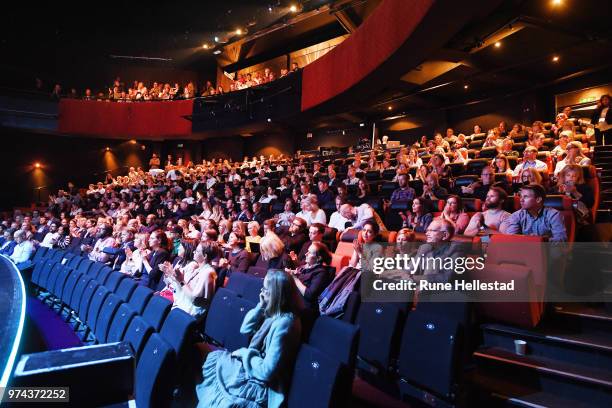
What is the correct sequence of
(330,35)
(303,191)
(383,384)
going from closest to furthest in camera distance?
(383,384), (303,191), (330,35)

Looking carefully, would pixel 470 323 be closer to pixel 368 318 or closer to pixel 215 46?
pixel 368 318

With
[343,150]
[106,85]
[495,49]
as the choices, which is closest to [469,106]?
[495,49]

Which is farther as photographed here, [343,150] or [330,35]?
[330,35]

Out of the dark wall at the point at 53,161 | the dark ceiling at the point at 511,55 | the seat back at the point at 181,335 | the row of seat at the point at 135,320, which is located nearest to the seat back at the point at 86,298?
the row of seat at the point at 135,320

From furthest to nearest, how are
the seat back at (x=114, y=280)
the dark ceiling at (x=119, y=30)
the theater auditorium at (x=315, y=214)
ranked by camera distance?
1. the dark ceiling at (x=119, y=30)
2. the seat back at (x=114, y=280)
3. the theater auditorium at (x=315, y=214)

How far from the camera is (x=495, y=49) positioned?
23.0 feet

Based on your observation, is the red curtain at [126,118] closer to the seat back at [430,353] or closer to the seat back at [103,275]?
the seat back at [103,275]

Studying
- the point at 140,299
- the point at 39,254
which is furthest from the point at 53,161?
the point at 140,299

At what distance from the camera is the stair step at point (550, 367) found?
1.54 m

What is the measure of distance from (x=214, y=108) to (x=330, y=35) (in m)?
4.02

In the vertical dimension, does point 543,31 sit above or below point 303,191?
above

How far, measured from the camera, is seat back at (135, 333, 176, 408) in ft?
4.86

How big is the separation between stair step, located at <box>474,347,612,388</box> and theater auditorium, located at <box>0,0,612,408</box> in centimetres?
1

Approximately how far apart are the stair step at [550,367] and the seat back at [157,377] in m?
1.38
